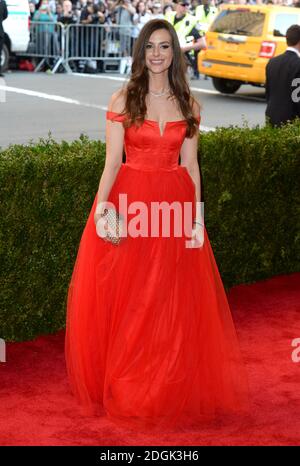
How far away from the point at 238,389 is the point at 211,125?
34.0ft

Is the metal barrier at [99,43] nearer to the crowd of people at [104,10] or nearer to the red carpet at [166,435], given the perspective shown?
the crowd of people at [104,10]

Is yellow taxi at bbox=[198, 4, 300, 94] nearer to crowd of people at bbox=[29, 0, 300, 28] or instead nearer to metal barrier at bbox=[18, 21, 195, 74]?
crowd of people at bbox=[29, 0, 300, 28]

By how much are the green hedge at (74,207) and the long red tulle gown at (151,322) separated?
905 mm

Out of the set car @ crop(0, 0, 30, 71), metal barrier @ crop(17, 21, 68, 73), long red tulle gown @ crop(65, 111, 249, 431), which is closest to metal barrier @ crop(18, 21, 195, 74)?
metal barrier @ crop(17, 21, 68, 73)

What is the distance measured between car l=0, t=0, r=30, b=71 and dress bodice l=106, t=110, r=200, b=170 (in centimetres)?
1734

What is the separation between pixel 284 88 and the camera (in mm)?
9867

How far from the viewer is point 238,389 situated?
5086 millimetres

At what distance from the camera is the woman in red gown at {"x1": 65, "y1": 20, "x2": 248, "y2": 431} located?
15.9 ft

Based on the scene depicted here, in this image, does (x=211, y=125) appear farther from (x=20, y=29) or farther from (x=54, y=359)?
(x=54, y=359)

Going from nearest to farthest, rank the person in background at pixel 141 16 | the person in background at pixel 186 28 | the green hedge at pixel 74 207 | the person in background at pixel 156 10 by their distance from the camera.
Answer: the green hedge at pixel 74 207 → the person in background at pixel 186 28 → the person in background at pixel 141 16 → the person in background at pixel 156 10

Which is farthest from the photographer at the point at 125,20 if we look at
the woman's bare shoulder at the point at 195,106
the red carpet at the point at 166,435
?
the woman's bare shoulder at the point at 195,106

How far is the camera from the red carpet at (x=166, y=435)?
4645 millimetres

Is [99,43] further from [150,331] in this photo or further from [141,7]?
[150,331]

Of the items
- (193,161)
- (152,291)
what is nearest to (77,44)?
(193,161)
